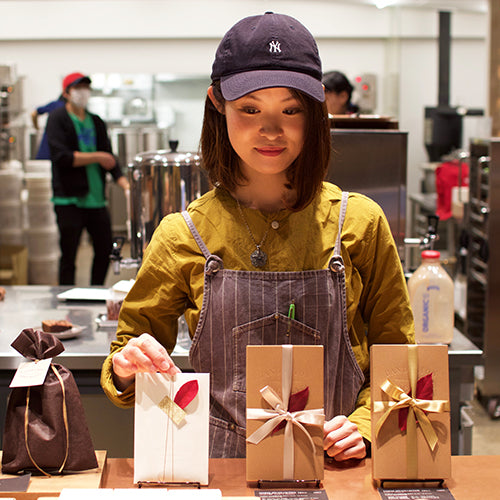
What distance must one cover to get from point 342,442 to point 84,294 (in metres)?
1.84

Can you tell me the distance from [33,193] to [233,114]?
5366 mm

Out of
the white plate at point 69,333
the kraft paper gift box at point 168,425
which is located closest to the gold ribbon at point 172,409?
the kraft paper gift box at point 168,425

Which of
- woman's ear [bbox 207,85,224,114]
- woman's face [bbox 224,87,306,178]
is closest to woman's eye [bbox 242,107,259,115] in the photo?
woman's face [bbox 224,87,306,178]

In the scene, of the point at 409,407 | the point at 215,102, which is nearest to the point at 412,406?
the point at 409,407

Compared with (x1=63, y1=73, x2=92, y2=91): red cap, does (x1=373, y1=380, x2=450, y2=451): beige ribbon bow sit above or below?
below

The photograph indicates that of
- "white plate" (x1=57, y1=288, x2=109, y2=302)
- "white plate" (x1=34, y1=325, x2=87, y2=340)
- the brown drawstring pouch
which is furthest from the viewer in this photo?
"white plate" (x1=57, y1=288, x2=109, y2=302)

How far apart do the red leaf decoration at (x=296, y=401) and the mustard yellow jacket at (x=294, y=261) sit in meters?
0.26

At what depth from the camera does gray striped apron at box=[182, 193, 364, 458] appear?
1.31 m

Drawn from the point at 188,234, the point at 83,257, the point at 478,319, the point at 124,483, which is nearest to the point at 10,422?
the point at 124,483

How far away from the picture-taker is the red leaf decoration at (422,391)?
3.66ft

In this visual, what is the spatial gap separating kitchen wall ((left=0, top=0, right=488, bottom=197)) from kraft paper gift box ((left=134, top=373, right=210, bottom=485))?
853cm

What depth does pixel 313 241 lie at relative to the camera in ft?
4.41

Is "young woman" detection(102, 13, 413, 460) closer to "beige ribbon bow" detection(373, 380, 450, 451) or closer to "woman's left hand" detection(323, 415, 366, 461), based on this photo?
"woman's left hand" detection(323, 415, 366, 461)

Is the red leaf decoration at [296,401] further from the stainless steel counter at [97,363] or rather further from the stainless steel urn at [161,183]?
the stainless steel urn at [161,183]
